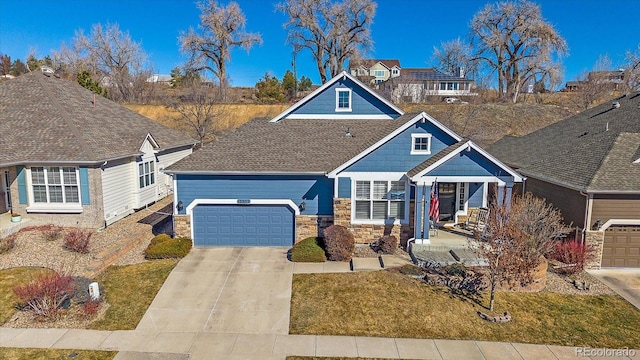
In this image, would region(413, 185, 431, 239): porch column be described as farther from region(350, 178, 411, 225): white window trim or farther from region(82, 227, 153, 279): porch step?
region(82, 227, 153, 279): porch step

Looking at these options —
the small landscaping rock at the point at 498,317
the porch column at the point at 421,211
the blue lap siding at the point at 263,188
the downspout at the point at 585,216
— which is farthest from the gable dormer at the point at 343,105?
the small landscaping rock at the point at 498,317

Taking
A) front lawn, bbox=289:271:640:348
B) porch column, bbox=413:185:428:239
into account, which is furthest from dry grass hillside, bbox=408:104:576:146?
front lawn, bbox=289:271:640:348

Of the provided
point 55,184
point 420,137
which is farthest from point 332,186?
point 55,184

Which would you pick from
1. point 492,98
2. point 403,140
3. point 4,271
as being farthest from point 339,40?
point 4,271

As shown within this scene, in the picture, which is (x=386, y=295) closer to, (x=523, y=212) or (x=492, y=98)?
(x=523, y=212)

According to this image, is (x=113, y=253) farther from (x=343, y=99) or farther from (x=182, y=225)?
(x=343, y=99)

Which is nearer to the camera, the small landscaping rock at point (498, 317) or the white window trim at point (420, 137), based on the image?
the small landscaping rock at point (498, 317)

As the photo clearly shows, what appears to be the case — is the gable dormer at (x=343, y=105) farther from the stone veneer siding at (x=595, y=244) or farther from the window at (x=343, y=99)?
the stone veneer siding at (x=595, y=244)

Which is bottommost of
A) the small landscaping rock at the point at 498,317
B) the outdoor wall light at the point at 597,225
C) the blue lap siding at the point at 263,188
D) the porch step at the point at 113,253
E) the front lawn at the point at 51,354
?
the front lawn at the point at 51,354
